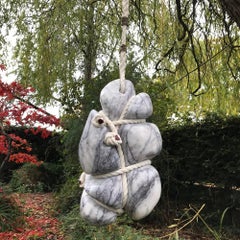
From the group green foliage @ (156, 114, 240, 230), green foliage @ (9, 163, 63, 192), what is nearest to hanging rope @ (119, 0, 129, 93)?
green foliage @ (156, 114, 240, 230)

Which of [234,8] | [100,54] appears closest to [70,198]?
[100,54]

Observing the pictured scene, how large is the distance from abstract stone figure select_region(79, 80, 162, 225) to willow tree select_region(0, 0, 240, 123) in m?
2.93

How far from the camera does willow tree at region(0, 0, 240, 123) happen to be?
14.6 feet

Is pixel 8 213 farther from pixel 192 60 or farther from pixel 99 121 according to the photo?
pixel 99 121

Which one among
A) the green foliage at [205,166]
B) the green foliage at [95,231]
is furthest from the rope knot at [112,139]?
the green foliage at [205,166]

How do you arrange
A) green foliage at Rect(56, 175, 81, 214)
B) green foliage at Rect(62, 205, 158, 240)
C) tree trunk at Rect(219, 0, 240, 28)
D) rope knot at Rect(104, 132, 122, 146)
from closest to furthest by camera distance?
rope knot at Rect(104, 132, 122, 146) < tree trunk at Rect(219, 0, 240, 28) < green foliage at Rect(62, 205, 158, 240) < green foliage at Rect(56, 175, 81, 214)

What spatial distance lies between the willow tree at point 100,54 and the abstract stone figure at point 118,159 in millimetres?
2928

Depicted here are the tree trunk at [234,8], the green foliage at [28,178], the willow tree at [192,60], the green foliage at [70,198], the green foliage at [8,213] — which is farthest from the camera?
the green foliage at [28,178]

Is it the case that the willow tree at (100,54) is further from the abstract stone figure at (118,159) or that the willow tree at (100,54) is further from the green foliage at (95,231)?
the abstract stone figure at (118,159)

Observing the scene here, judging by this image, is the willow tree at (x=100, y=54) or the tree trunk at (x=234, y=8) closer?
the tree trunk at (x=234, y=8)

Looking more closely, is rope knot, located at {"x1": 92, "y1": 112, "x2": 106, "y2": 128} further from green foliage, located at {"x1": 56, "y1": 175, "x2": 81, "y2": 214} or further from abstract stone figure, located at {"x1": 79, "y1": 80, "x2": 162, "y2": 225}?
green foliage, located at {"x1": 56, "y1": 175, "x2": 81, "y2": 214}

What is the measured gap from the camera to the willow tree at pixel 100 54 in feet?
14.6

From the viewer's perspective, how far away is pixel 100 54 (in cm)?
591

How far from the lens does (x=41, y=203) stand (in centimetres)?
574
